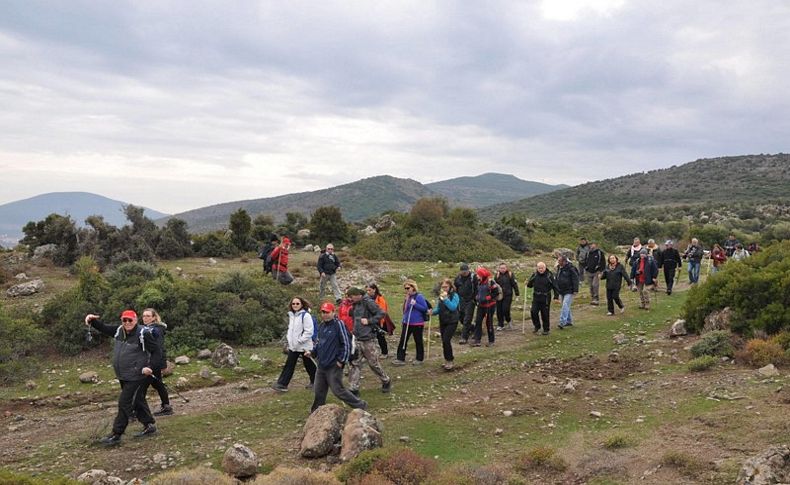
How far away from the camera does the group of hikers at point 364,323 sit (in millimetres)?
8125

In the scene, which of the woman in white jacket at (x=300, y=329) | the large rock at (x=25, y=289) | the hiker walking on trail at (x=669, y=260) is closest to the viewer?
the woman in white jacket at (x=300, y=329)

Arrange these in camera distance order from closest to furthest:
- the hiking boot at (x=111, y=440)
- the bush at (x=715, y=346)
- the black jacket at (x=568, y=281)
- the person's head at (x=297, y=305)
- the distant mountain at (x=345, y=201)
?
the hiking boot at (x=111, y=440) < the person's head at (x=297, y=305) < the bush at (x=715, y=346) < the black jacket at (x=568, y=281) < the distant mountain at (x=345, y=201)

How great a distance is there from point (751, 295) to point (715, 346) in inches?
74.0

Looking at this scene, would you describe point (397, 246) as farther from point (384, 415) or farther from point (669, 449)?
point (669, 449)

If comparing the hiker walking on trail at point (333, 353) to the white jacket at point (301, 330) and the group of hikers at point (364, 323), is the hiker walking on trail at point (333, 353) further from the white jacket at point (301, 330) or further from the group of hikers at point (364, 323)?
the white jacket at point (301, 330)

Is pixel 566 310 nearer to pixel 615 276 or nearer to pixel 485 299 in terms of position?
pixel 615 276

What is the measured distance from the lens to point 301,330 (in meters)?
9.74

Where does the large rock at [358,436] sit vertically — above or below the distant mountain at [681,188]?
below

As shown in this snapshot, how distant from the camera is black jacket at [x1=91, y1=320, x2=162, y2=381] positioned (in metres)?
7.97

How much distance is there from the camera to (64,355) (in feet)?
41.0

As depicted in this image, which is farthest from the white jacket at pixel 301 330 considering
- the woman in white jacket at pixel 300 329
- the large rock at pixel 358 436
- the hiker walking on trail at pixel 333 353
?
the large rock at pixel 358 436

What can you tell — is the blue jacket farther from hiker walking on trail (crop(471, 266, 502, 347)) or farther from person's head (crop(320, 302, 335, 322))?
hiker walking on trail (crop(471, 266, 502, 347))

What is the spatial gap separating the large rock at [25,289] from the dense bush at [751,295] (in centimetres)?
1931

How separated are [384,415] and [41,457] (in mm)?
4767
